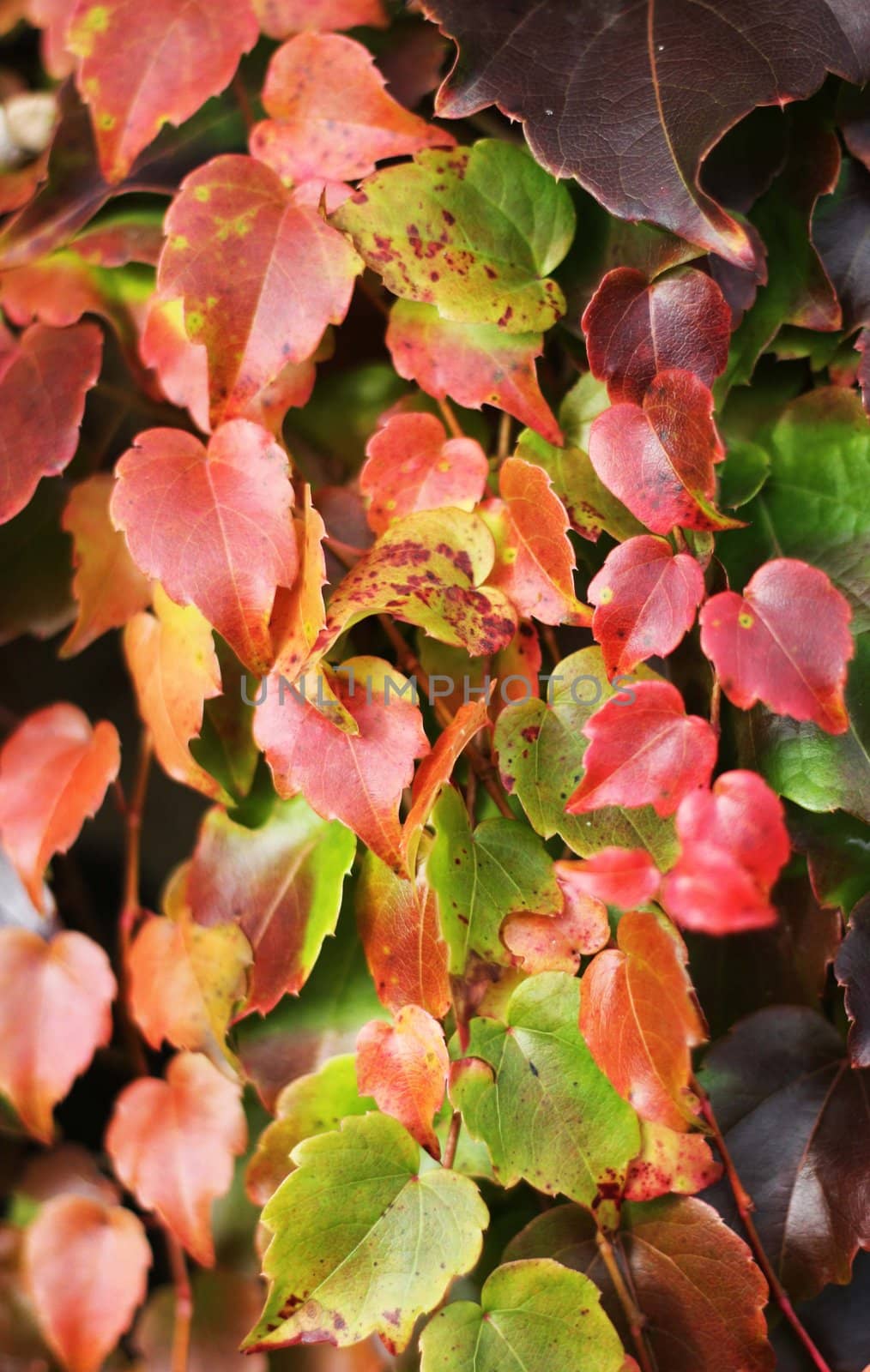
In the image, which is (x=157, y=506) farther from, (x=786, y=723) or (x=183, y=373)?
(x=786, y=723)

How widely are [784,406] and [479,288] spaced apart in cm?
18

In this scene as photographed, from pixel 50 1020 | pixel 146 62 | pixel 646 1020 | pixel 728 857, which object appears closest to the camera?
pixel 728 857

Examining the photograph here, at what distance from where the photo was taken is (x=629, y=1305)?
50 cm

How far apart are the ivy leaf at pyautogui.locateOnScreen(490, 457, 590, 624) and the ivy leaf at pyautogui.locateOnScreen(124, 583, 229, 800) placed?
0.16 metres

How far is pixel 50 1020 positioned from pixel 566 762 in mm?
403

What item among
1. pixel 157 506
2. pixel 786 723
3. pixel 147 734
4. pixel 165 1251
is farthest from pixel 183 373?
pixel 165 1251

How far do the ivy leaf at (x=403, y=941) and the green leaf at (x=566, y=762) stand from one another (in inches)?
2.7

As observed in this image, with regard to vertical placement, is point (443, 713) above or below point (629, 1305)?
above

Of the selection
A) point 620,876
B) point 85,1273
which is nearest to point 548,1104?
point 620,876

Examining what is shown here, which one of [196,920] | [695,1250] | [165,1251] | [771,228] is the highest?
[771,228]

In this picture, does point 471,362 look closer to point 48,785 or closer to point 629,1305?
point 48,785

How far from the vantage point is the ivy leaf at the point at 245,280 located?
49 centimetres

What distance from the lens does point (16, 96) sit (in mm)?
717

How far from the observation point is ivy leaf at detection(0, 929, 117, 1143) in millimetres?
645
